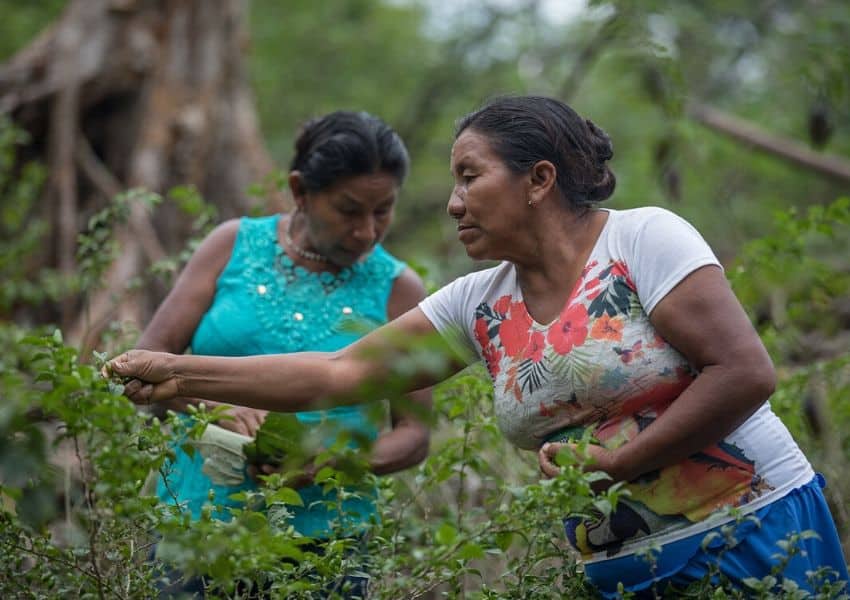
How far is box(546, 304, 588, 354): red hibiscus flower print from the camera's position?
86.4 inches

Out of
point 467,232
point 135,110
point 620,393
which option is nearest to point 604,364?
point 620,393

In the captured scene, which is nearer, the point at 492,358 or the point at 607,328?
the point at 607,328

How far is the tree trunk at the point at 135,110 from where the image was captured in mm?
6832

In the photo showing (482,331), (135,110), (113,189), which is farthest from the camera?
(135,110)

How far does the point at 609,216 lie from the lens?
2.34 meters

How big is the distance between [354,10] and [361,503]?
10456 millimetres

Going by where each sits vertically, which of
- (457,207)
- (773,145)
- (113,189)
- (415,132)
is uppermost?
(457,207)

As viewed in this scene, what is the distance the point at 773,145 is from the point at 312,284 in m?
5.60

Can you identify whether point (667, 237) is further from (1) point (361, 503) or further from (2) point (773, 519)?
(1) point (361, 503)

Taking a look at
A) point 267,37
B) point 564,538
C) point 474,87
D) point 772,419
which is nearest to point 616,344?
point 772,419

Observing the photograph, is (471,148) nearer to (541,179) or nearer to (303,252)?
(541,179)

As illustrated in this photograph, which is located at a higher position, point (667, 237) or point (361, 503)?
point (667, 237)

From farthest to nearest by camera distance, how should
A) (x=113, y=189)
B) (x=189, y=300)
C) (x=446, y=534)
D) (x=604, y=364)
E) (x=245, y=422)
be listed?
1. (x=113, y=189)
2. (x=189, y=300)
3. (x=245, y=422)
4. (x=604, y=364)
5. (x=446, y=534)

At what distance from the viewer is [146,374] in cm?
239
